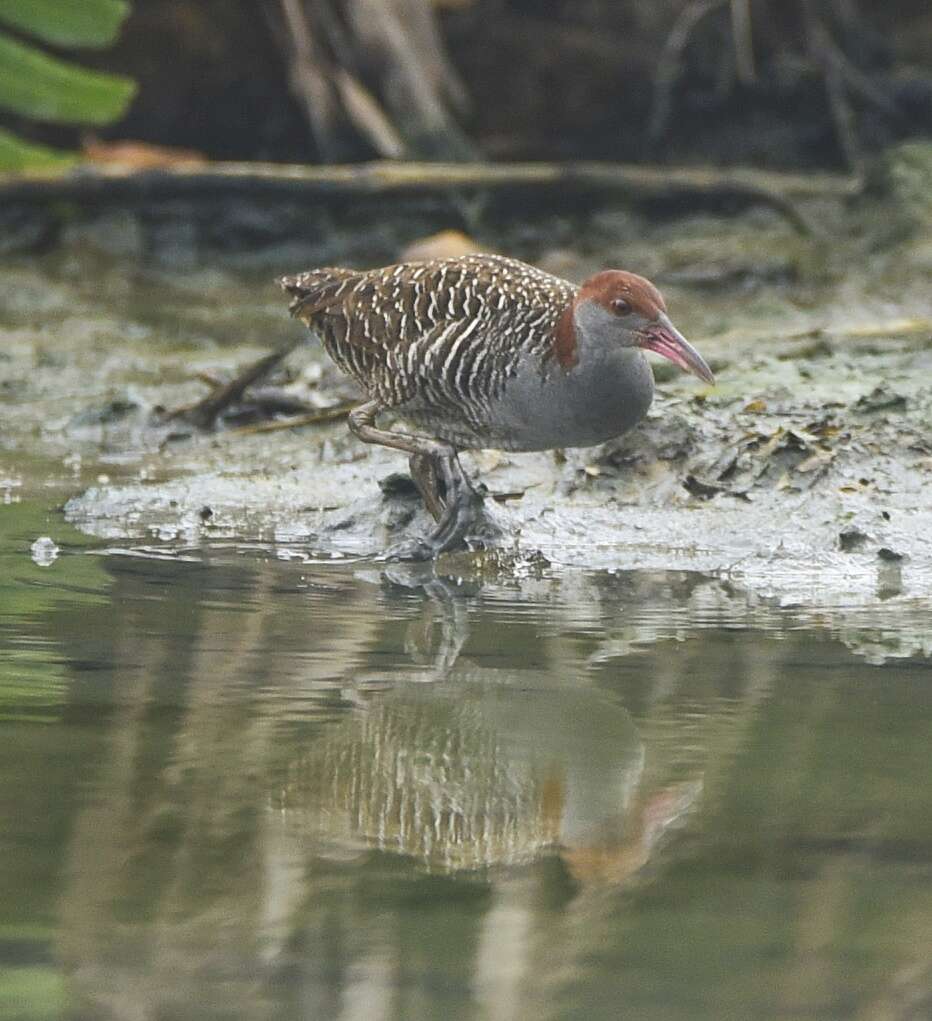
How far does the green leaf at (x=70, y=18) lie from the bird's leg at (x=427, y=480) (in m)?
4.05

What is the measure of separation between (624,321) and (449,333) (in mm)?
515

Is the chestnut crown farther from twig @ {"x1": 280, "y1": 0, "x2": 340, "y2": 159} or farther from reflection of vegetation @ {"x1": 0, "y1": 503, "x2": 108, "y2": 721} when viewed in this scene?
twig @ {"x1": 280, "y1": 0, "x2": 340, "y2": 159}

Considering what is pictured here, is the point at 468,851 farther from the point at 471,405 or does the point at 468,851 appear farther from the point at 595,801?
the point at 471,405

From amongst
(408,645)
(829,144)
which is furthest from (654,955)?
(829,144)

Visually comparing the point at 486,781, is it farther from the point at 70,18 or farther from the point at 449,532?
the point at 70,18

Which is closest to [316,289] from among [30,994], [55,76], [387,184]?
[55,76]

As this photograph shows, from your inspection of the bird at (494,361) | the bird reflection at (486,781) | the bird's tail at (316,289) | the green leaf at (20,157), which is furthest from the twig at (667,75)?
the bird reflection at (486,781)

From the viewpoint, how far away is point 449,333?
614 cm

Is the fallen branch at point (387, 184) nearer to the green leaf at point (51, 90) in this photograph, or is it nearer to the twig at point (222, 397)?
the green leaf at point (51, 90)

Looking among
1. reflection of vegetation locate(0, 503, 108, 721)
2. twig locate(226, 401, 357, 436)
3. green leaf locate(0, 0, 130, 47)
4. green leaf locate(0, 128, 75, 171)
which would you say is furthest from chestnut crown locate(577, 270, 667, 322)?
green leaf locate(0, 128, 75, 171)

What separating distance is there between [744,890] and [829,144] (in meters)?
10.5

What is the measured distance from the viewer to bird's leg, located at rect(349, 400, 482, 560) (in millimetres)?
5949

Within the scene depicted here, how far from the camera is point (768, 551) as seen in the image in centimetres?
604

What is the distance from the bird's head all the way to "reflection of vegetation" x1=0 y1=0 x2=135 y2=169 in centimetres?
436
